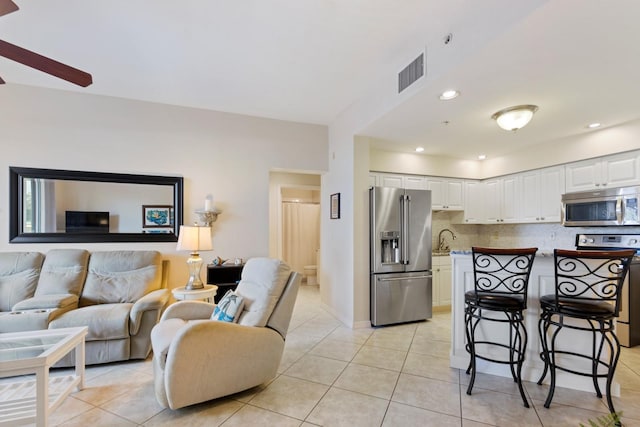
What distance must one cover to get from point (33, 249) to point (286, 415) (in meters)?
3.48

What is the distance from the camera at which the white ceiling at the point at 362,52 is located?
2.04 m

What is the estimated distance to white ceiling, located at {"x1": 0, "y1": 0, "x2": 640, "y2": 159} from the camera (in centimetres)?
204

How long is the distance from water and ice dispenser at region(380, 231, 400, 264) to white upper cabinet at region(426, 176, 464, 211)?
120 centimetres

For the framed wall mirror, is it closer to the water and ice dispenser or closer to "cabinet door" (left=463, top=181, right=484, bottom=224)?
the water and ice dispenser

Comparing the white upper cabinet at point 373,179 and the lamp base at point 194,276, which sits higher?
the white upper cabinet at point 373,179

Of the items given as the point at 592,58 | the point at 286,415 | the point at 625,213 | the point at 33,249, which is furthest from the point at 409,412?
the point at 33,249

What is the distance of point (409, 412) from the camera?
6.93 feet

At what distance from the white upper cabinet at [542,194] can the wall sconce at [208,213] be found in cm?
454

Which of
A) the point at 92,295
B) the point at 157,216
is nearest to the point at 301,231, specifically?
the point at 157,216

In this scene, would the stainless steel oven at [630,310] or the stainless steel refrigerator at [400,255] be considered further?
the stainless steel refrigerator at [400,255]

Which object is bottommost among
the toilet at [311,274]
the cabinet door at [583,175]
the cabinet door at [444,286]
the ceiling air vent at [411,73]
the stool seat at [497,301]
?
the toilet at [311,274]

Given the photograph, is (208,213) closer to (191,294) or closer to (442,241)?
(191,294)

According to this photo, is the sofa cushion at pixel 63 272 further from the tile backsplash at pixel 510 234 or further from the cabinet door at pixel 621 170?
the cabinet door at pixel 621 170

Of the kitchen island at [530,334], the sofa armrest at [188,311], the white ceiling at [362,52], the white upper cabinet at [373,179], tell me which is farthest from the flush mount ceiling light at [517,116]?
the sofa armrest at [188,311]
